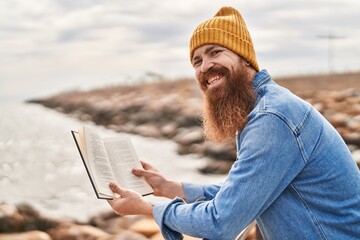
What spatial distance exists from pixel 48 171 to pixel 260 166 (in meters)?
2.68

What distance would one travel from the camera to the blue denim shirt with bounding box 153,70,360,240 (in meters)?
0.98

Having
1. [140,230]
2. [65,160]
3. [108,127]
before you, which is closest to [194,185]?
[140,230]

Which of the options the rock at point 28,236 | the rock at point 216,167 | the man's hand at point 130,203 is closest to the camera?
the man's hand at point 130,203

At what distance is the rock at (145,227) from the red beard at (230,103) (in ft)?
4.58

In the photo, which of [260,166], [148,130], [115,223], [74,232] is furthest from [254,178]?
[148,130]

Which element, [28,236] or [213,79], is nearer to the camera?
[213,79]

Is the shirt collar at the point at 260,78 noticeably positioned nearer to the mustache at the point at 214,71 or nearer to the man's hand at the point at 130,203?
the mustache at the point at 214,71

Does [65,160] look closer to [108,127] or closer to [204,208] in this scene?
[108,127]

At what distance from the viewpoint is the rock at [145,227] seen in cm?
251

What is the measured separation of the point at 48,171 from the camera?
346 cm

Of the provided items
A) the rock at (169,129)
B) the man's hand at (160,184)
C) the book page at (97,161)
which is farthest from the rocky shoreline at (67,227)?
the rock at (169,129)

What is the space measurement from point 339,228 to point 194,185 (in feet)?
1.32

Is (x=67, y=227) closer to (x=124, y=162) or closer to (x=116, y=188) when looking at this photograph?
(x=124, y=162)

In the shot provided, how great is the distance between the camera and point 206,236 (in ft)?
3.29
